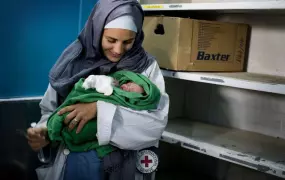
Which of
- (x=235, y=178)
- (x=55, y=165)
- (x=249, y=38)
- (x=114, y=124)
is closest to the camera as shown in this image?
(x=114, y=124)

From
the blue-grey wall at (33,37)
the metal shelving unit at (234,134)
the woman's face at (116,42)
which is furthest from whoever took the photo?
the blue-grey wall at (33,37)

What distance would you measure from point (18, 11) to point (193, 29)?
77 centimetres

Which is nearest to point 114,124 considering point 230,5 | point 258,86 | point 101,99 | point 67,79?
point 101,99

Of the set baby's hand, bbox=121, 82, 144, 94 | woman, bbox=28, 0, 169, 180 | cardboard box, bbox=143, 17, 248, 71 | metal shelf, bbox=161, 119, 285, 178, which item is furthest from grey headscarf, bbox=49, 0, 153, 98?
metal shelf, bbox=161, 119, 285, 178

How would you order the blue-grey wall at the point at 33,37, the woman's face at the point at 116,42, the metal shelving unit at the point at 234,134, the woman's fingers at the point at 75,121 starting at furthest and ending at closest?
the blue-grey wall at the point at 33,37
the metal shelving unit at the point at 234,134
the woman's face at the point at 116,42
the woman's fingers at the point at 75,121

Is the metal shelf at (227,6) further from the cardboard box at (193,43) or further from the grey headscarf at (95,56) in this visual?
the grey headscarf at (95,56)

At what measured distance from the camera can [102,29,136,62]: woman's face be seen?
1.16 m

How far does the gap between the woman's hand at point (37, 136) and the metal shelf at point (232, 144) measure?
0.66 meters

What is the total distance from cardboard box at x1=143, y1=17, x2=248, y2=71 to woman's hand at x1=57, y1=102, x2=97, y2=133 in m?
0.57

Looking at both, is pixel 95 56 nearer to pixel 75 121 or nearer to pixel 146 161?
pixel 75 121

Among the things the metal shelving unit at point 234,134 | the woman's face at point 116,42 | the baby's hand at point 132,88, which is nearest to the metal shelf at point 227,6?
the metal shelving unit at point 234,134

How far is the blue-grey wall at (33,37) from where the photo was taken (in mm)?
1423

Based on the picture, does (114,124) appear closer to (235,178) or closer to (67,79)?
(67,79)

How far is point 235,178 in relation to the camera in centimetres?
186
